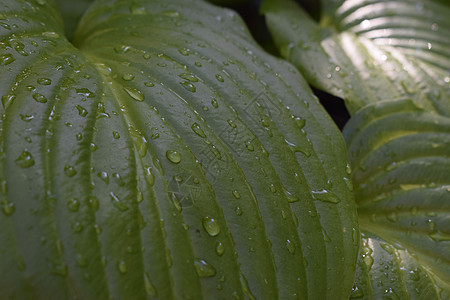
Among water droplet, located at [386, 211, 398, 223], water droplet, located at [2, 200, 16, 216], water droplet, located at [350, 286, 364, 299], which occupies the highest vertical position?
water droplet, located at [386, 211, 398, 223]

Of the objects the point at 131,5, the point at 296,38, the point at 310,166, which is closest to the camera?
the point at 310,166

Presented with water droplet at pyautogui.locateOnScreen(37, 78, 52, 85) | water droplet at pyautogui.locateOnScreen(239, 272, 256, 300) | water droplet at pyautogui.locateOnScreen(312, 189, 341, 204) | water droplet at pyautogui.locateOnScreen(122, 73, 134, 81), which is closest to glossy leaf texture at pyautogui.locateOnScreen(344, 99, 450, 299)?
water droplet at pyautogui.locateOnScreen(312, 189, 341, 204)

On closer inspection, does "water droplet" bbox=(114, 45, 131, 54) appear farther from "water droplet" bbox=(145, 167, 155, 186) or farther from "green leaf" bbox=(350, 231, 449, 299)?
"green leaf" bbox=(350, 231, 449, 299)

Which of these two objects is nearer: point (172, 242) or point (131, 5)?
point (172, 242)

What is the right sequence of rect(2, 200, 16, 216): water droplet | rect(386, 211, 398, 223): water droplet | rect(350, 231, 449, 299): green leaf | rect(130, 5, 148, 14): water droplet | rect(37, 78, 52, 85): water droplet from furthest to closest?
rect(130, 5, 148, 14): water droplet → rect(386, 211, 398, 223): water droplet → rect(350, 231, 449, 299): green leaf → rect(37, 78, 52, 85): water droplet → rect(2, 200, 16, 216): water droplet

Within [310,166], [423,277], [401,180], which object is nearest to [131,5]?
[310,166]

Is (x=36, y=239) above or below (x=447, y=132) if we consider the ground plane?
below

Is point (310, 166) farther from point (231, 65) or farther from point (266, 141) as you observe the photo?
point (231, 65)

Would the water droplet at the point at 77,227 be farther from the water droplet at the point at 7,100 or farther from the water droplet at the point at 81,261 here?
the water droplet at the point at 7,100
